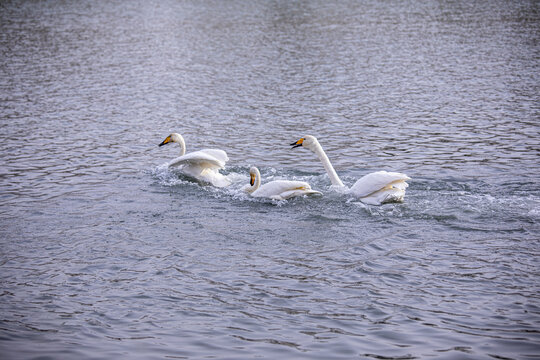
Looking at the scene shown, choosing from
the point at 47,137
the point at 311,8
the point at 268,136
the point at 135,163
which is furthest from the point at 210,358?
the point at 311,8

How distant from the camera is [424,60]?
2705cm

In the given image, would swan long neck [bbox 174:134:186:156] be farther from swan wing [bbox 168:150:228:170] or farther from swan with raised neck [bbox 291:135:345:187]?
swan with raised neck [bbox 291:135:345:187]

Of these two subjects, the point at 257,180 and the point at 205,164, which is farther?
the point at 205,164

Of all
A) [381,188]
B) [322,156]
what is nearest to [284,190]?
[322,156]

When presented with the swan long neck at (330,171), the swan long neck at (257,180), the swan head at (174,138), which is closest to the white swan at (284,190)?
the swan long neck at (257,180)

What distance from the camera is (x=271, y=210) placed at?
1209cm

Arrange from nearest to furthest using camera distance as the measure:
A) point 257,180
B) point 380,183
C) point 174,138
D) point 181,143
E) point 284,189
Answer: point 380,183 → point 284,189 → point 257,180 → point 181,143 → point 174,138

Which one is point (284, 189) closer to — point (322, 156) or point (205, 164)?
point (322, 156)

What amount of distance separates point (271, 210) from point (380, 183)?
2116mm

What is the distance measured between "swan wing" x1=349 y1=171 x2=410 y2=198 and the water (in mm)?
311

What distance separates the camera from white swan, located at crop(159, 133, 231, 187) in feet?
43.9

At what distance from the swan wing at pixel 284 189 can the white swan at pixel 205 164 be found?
1520mm

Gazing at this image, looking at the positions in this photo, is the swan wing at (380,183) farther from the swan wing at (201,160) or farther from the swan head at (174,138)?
the swan head at (174,138)

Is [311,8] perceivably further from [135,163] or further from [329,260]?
[329,260]
